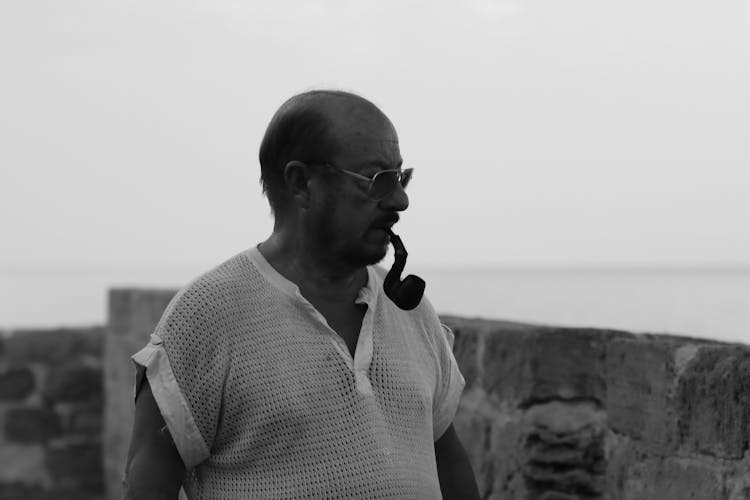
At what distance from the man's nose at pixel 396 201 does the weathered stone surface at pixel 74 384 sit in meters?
5.51

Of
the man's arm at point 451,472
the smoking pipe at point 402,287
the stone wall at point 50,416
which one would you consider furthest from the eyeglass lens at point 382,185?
the stone wall at point 50,416

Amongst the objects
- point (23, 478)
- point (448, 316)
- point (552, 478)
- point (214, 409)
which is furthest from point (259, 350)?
point (23, 478)

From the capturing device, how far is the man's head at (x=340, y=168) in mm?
2111

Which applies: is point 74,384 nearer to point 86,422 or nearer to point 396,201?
point 86,422

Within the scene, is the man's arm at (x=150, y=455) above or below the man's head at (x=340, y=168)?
below

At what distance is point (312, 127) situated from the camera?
214 centimetres

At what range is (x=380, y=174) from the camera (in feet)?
6.87

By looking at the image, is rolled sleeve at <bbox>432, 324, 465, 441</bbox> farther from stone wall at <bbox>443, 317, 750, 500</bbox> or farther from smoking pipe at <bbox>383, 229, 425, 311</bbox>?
stone wall at <bbox>443, 317, 750, 500</bbox>

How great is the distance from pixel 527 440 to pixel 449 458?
955mm

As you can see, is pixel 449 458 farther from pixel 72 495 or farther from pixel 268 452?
pixel 72 495

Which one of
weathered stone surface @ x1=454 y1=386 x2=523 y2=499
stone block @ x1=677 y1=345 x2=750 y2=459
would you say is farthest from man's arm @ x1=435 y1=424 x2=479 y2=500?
weathered stone surface @ x1=454 y1=386 x2=523 y2=499

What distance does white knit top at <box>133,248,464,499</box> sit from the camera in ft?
6.73

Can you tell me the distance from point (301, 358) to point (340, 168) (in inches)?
13.2

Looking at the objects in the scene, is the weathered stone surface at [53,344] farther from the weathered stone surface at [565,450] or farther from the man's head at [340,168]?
the man's head at [340,168]
